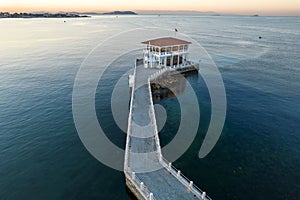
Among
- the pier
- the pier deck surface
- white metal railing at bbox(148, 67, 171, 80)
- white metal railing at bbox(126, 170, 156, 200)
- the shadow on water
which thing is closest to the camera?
white metal railing at bbox(126, 170, 156, 200)

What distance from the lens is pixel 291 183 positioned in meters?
22.2

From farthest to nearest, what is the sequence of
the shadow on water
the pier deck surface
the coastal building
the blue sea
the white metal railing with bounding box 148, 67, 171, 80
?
1. the coastal building
2. the white metal railing with bounding box 148, 67, 171, 80
3. the shadow on water
4. the blue sea
5. the pier deck surface

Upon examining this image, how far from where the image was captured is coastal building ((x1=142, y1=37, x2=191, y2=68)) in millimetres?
52156

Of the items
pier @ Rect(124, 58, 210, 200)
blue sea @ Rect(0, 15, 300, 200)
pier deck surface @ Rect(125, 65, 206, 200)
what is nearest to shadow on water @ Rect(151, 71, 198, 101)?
blue sea @ Rect(0, 15, 300, 200)

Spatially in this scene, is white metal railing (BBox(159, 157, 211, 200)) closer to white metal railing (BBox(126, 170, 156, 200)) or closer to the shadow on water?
white metal railing (BBox(126, 170, 156, 200))

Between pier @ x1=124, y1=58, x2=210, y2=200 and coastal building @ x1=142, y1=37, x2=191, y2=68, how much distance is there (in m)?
23.3

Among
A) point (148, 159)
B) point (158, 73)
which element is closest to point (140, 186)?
point (148, 159)

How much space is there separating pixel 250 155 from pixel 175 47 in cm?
3591

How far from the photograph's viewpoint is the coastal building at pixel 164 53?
5216cm

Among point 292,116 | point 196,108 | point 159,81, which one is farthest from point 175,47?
point 292,116

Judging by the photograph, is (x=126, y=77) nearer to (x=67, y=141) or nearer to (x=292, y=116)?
(x=67, y=141)

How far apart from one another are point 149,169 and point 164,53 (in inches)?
1451

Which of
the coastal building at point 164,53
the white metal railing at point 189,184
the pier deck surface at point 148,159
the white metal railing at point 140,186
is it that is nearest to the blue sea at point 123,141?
the white metal railing at point 140,186

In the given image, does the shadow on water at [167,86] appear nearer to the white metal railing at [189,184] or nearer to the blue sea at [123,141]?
the blue sea at [123,141]
